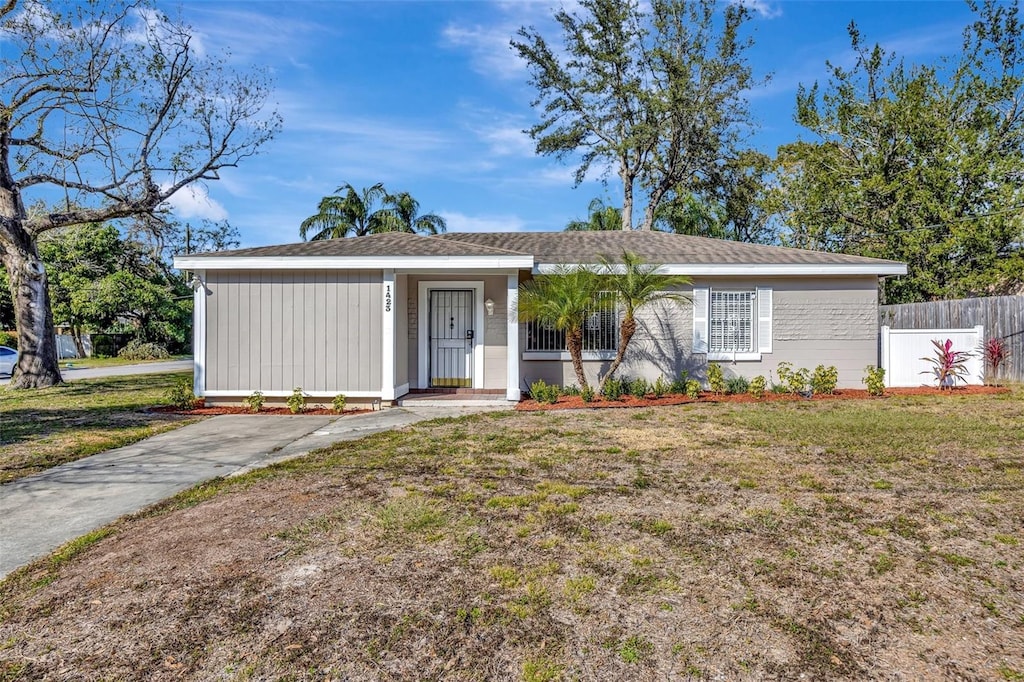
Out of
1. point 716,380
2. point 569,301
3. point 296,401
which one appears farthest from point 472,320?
point 716,380

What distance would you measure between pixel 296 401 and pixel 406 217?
17431 mm

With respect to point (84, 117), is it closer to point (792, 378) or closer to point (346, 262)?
point (346, 262)

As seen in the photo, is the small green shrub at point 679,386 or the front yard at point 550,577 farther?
the small green shrub at point 679,386

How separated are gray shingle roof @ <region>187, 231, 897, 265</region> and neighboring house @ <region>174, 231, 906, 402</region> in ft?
0.22

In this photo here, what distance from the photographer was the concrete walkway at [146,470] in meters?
4.11

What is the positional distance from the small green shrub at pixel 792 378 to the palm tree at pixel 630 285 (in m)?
2.55

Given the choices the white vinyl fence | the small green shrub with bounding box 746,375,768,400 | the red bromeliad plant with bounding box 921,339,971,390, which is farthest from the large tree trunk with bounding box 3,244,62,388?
the red bromeliad plant with bounding box 921,339,971,390

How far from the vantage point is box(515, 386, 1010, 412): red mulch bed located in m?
9.74

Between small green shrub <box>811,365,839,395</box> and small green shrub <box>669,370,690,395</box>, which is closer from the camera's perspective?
small green shrub <box>811,365,839,395</box>

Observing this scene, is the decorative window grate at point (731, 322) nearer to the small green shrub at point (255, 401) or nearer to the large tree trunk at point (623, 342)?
the large tree trunk at point (623, 342)

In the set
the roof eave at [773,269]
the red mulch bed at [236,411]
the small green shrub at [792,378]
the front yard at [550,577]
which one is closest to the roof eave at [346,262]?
the roof eave at [773,269]

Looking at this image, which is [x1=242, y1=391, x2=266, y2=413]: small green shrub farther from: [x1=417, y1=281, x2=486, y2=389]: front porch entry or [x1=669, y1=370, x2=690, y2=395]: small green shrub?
[x1=669, y1=370, x2=690, y2=395]: small green shrub

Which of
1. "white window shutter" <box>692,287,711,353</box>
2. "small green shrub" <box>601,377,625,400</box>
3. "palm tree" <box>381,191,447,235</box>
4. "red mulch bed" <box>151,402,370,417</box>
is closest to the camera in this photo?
"red mulch bed" <box>151,402,370,417</box>

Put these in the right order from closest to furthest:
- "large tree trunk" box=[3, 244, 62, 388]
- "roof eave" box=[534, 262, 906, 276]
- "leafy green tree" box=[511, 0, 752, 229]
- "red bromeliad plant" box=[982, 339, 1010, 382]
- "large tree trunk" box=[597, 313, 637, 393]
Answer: "large tree trunk" box=[597, 313, 637, 393] < "roof eave" box=[534, 262, 906, 276] < "red bromeliad plant" box=[982, 339, 1010, 382] < "large tree trunk" box=[3, 244, 62, 388] < "leafy green tree" box=[511, 0, 752, 229]
